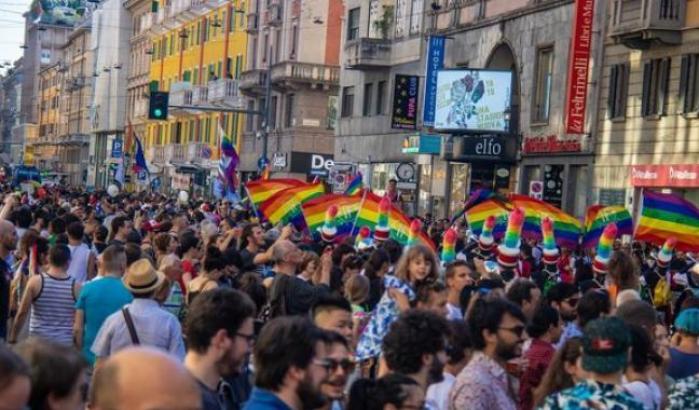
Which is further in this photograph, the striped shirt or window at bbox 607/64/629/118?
window at bbox 607/64/629/118

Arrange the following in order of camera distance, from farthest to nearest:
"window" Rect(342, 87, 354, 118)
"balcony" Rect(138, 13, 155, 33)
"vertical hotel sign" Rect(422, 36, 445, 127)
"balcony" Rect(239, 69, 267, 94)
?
"balcony" Rect(138, 13, 155, 33)
"balcony" Rect(239, 69, 267, 94)
"window" Rect(342, 87, 354, 118)
"vertical hotel sign" Rect(422, 36, 445, 127)

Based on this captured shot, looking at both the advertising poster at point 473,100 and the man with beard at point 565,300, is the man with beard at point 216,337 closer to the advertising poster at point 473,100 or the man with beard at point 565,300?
the man with beard at point 565,300

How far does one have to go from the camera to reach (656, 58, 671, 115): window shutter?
97.8 feet

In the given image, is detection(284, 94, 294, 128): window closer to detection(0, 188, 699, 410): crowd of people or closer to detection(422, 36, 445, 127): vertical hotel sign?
detection(422, 36, 445, 127): vertical hotel sign

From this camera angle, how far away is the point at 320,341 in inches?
213

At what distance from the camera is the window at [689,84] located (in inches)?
1123

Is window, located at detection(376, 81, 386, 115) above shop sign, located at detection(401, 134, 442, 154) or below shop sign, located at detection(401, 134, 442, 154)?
above

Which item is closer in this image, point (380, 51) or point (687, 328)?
point (687, 328)

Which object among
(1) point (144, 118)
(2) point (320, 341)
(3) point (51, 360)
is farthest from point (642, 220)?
(1) point (144, 118)

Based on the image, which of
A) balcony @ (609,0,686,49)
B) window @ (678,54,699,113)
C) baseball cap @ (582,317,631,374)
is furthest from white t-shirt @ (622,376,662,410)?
balcony @ (609,0,686,49)

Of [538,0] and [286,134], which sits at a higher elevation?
[538,0]

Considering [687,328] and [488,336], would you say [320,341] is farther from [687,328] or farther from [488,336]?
[687,328]

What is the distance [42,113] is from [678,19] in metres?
115

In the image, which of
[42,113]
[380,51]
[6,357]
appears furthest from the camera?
[42,113]
